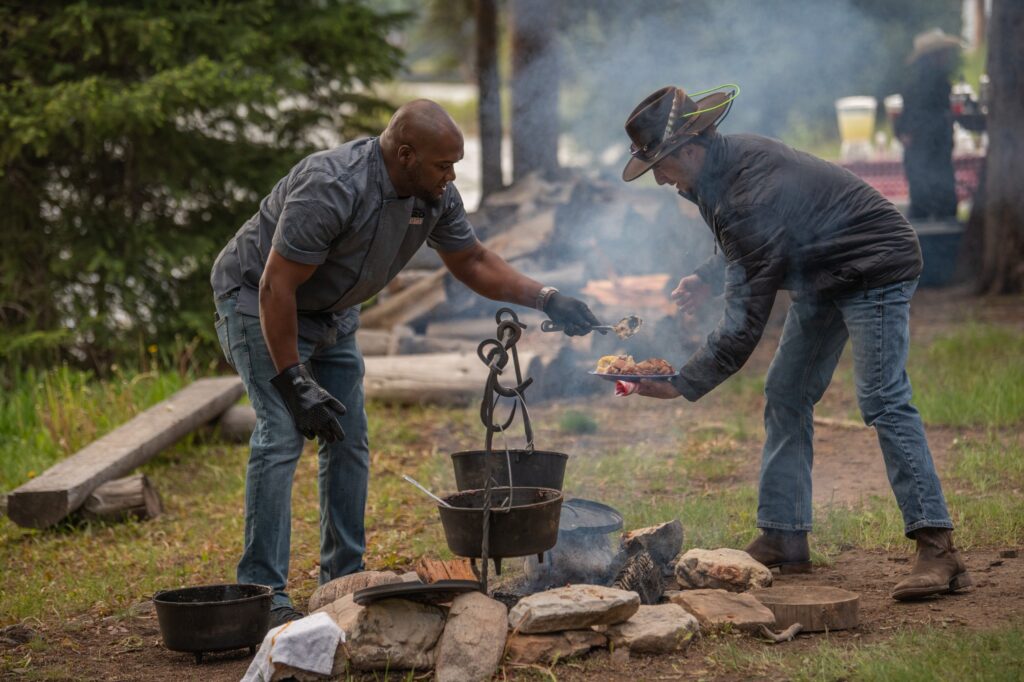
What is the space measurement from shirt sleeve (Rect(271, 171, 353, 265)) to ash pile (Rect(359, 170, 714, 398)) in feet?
15.6

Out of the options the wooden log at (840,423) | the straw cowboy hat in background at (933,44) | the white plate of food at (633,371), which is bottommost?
the wooden log at (840,423)

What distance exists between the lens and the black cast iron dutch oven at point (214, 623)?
419 centimetres

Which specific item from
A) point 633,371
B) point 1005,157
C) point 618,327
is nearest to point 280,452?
point 633,371

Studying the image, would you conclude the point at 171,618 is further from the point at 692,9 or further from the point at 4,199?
the point at 692,9

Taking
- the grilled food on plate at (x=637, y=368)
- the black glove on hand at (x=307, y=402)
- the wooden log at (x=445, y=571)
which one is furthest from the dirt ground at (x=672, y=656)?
the grilled food on plate at (x=637, y=368)

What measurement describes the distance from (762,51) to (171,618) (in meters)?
14.6

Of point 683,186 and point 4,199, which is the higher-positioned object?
point 4,199

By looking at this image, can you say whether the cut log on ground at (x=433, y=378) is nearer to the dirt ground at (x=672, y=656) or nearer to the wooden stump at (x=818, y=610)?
the dirt ground at (x=672, y=656)

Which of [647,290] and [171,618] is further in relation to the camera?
[647,290]

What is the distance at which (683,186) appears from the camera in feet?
14.9

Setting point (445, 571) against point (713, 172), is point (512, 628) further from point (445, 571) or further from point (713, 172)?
point (713, 172)

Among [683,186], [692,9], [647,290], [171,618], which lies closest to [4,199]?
[647,290]

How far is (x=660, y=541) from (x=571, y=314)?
108 centimetres

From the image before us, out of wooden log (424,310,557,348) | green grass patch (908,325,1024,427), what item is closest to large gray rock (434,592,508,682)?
green grass patch (908,325,1024,427)
